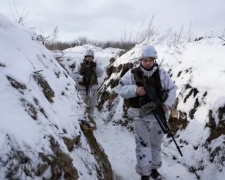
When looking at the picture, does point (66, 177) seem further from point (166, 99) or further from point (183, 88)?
point (183, 88)

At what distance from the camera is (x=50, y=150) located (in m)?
2.75

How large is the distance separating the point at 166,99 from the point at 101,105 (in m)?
5.82

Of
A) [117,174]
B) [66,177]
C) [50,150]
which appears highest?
[50,150]

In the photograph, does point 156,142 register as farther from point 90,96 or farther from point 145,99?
point 90,96

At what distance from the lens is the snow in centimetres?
272

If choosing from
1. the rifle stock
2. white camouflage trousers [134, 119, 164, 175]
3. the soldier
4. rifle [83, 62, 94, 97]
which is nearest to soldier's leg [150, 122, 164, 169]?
white camouflage trousers [134, 119, 164, 175]

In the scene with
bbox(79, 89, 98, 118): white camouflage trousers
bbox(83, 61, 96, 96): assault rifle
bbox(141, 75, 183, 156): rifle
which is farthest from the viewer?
bbox(79, 89, 98, 118): white camouflage trousers

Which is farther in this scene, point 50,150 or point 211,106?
point 211,106

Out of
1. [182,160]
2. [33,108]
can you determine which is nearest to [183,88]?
[182,160]

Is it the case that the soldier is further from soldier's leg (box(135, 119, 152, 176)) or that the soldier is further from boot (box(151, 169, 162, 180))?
soldier's leg (box(135, 119, 152, 176))

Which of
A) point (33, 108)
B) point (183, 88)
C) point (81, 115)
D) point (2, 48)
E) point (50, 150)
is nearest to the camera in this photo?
point (50, 150)

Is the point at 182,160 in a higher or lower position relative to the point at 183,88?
lower

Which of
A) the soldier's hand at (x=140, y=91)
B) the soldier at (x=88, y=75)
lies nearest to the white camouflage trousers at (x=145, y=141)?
the soldier's hand at (x=140, y=91)

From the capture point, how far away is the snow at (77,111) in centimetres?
272
